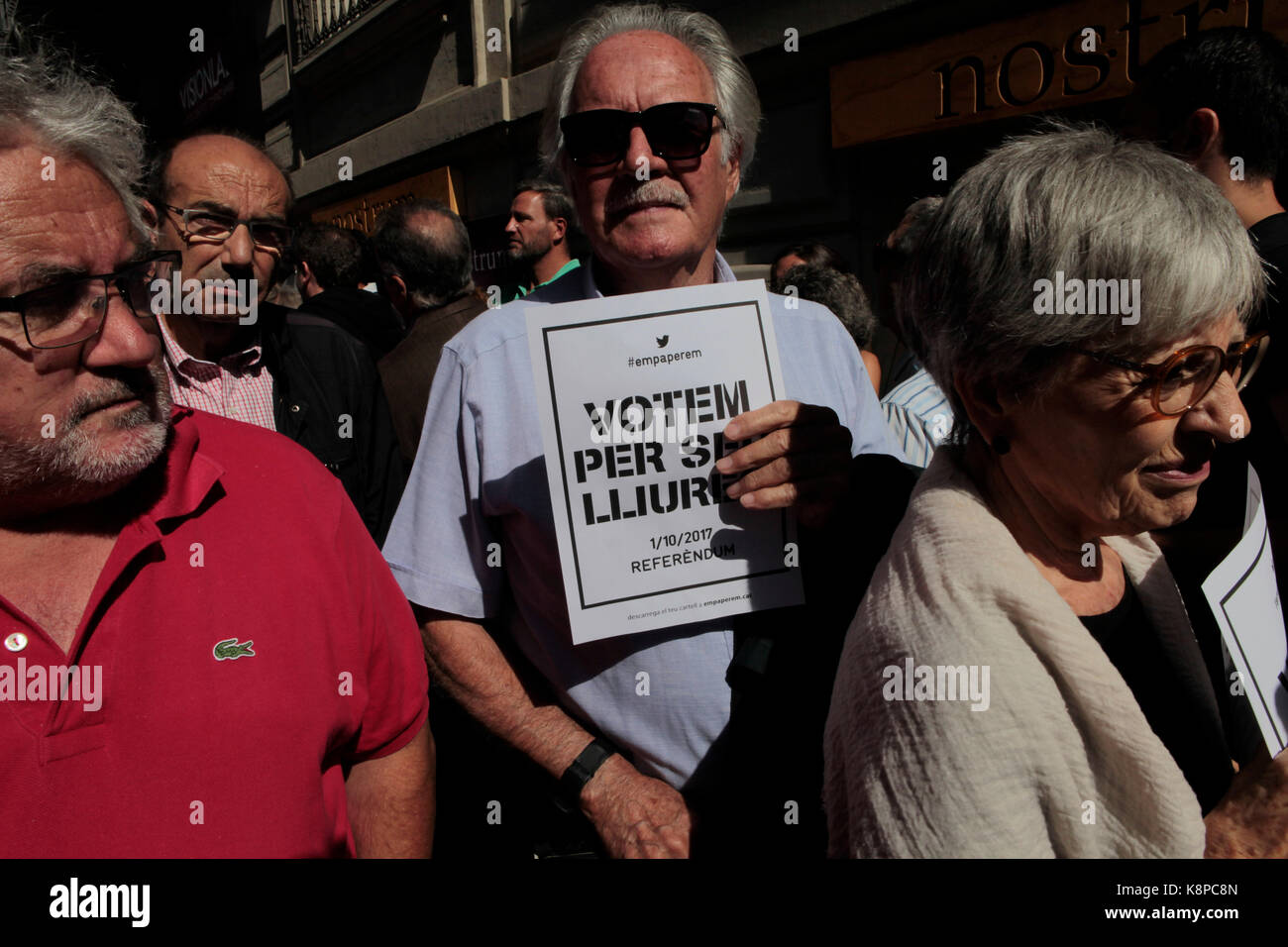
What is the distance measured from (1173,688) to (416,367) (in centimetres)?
287

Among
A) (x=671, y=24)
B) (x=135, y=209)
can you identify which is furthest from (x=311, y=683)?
(x=671, y=24)

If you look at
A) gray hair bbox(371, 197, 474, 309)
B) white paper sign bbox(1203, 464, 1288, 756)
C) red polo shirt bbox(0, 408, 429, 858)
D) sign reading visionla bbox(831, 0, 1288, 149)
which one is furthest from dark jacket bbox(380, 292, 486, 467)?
sign reading visionla bbox(831, 0, 1288, 149)

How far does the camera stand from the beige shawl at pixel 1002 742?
110 centimetres

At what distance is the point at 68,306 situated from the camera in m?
1.26

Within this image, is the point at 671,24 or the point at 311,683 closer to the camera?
the point at 311,683

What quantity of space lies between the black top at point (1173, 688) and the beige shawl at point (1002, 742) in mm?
259

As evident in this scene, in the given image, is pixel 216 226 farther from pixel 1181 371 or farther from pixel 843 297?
pixel 1181 371

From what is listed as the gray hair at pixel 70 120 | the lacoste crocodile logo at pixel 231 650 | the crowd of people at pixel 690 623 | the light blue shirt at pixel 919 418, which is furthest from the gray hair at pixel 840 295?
the lacoste crocodile logo at pixel 231 650

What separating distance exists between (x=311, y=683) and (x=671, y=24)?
150cm

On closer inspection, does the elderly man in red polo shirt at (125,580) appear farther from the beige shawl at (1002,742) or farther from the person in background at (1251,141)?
the person in background at (1251,141)

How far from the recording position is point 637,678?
5.36ft

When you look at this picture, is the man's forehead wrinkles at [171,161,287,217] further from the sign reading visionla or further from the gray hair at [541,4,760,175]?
the sign reading visionla

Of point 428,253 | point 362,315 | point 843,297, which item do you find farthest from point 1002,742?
point 362,315

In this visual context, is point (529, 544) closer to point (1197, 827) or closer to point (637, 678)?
point (637, 678)
